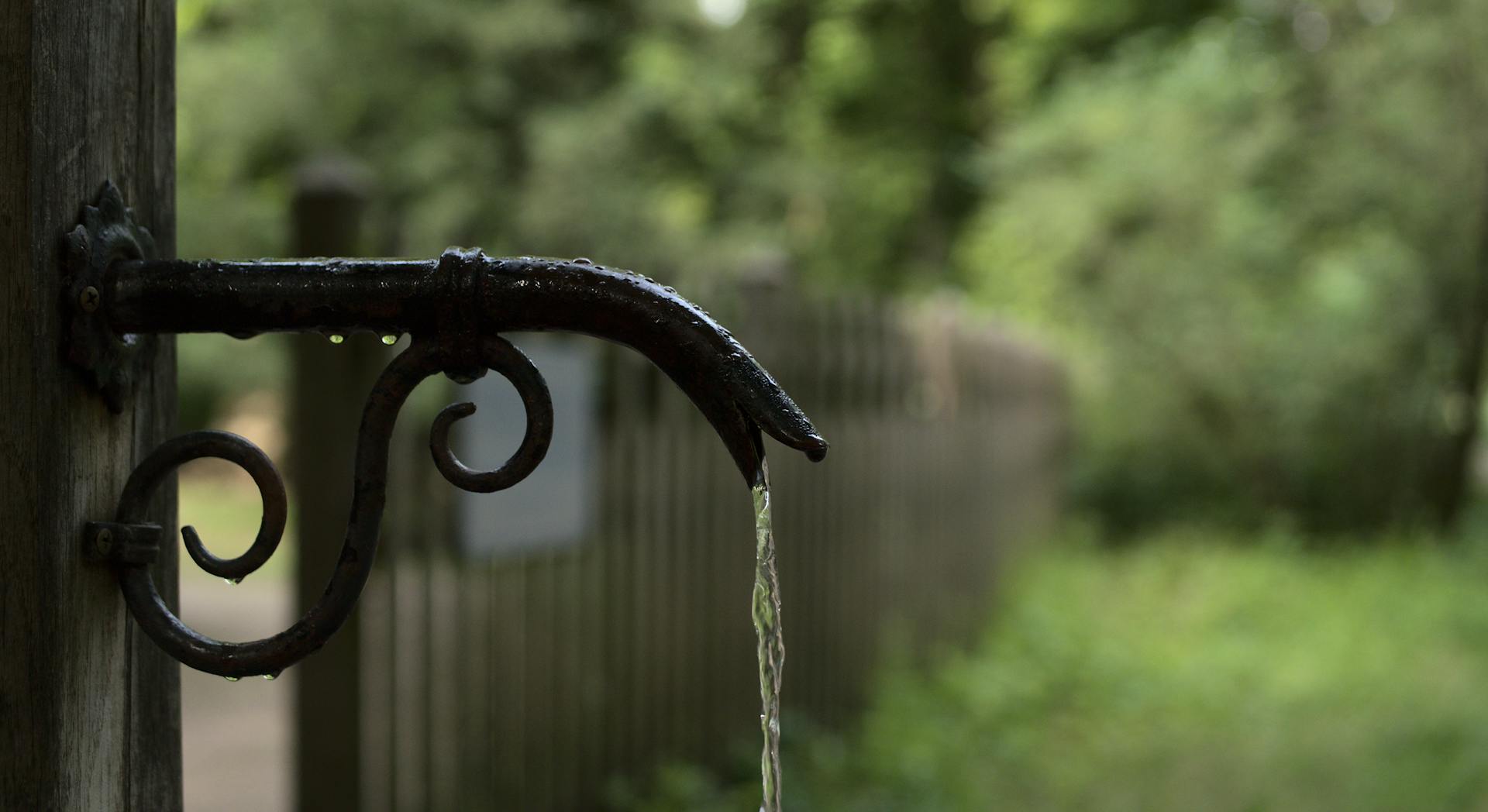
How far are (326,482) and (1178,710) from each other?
194 inches

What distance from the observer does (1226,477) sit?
551 inches

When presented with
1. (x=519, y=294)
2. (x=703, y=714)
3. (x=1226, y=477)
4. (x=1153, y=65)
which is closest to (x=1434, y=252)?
(x=1226, y=477)

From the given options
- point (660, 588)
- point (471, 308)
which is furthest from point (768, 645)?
point (660, 588)

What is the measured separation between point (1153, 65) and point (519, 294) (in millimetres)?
16392

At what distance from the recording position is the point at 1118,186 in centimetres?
1365

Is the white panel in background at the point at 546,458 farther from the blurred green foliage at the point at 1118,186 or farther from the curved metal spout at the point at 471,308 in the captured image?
the blurred green foliage at the point at 1118,186

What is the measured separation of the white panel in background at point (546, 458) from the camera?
318 cm

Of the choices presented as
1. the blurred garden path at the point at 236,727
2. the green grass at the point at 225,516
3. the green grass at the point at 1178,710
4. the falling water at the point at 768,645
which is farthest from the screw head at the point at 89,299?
the green grass at the point at 225,516

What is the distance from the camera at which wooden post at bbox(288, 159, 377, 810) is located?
9.78ft

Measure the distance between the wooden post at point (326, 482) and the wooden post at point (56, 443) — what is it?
6.81 feet

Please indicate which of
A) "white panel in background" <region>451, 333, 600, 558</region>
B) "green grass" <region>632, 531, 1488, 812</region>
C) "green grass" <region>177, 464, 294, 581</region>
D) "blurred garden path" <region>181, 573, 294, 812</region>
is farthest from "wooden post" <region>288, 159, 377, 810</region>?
"green grass" <region>177, 464, 294, 581</region>

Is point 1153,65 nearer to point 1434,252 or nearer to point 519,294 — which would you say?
point 1434,252

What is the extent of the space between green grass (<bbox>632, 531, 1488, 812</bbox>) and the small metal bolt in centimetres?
344

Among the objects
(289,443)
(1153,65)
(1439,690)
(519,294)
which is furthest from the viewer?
(1153,65)
